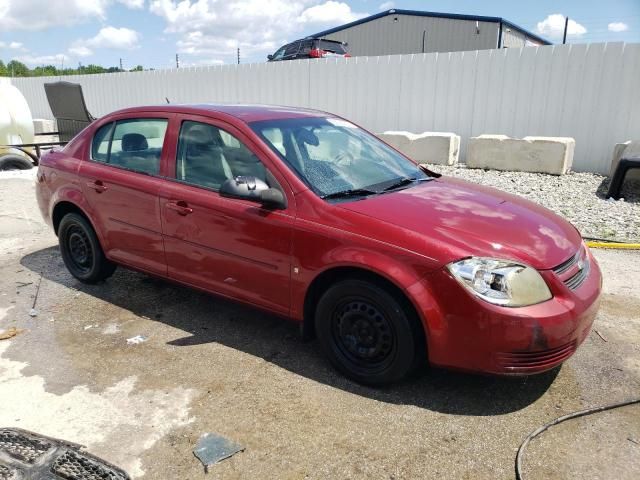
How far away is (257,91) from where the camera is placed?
49.5 ft

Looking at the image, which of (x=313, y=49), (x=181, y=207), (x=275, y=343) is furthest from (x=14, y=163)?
(x=313, y=49)

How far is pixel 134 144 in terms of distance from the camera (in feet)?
14.4

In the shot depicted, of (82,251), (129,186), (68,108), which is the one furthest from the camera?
(68,108)

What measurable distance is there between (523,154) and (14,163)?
10467mm

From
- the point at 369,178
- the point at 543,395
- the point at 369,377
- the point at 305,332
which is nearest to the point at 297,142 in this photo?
the point at 369,178

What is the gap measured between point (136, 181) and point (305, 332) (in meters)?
1.87

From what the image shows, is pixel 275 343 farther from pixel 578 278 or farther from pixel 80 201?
pixel 80 201

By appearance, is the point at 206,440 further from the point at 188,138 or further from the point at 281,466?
the point at 188,138

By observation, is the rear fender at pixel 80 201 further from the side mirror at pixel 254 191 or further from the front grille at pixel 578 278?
the front grille at pixel 578 278

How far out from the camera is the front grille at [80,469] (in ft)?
7.73

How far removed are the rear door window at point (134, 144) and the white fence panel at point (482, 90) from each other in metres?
8.91

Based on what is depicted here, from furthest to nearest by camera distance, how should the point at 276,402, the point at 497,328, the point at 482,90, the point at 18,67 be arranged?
the point at 18,67 < the point at 482,90 < the point at 276,402 < the point at 497,328

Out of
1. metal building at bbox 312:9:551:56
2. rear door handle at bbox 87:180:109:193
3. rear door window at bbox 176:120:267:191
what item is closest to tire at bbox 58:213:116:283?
rear door handle at bbox 87:180:109:193

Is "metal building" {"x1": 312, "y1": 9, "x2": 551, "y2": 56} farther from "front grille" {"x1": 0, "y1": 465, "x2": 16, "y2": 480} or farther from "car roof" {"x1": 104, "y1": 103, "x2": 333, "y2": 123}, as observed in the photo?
"front grille" {"x1": 0, "y1": 465, "x2": 16, "y2": 480}
